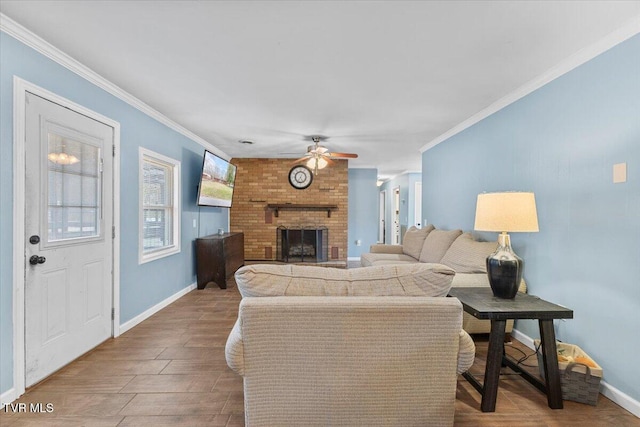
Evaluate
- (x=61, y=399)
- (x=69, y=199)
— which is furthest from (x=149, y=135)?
(x=61, y=399)

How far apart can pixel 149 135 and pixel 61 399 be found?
2.60m

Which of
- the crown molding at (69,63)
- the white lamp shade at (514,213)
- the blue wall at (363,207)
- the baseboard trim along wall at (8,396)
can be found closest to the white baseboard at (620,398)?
the white lamp shade at (514,213)

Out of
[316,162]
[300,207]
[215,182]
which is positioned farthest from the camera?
[300,207]

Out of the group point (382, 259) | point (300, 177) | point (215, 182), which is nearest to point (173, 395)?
point (382, 259)

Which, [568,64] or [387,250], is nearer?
[568,64]

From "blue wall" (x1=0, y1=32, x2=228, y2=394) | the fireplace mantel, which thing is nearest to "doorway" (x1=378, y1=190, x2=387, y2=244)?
the fireplace mantel

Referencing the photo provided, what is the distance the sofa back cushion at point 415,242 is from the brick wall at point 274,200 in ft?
7.43

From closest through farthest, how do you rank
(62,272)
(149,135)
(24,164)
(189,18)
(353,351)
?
(353,351) < (189,18) < (24,164) < (62,272) < (149,135)

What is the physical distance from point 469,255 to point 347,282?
2064mm

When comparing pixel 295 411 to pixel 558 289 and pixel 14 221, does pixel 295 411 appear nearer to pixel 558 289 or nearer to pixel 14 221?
pixel 14 221

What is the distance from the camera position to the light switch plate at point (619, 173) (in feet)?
6.32

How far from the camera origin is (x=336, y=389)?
4.88ft

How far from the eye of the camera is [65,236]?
2338mm

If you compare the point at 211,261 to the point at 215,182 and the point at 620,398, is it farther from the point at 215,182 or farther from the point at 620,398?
the point at 620,398
